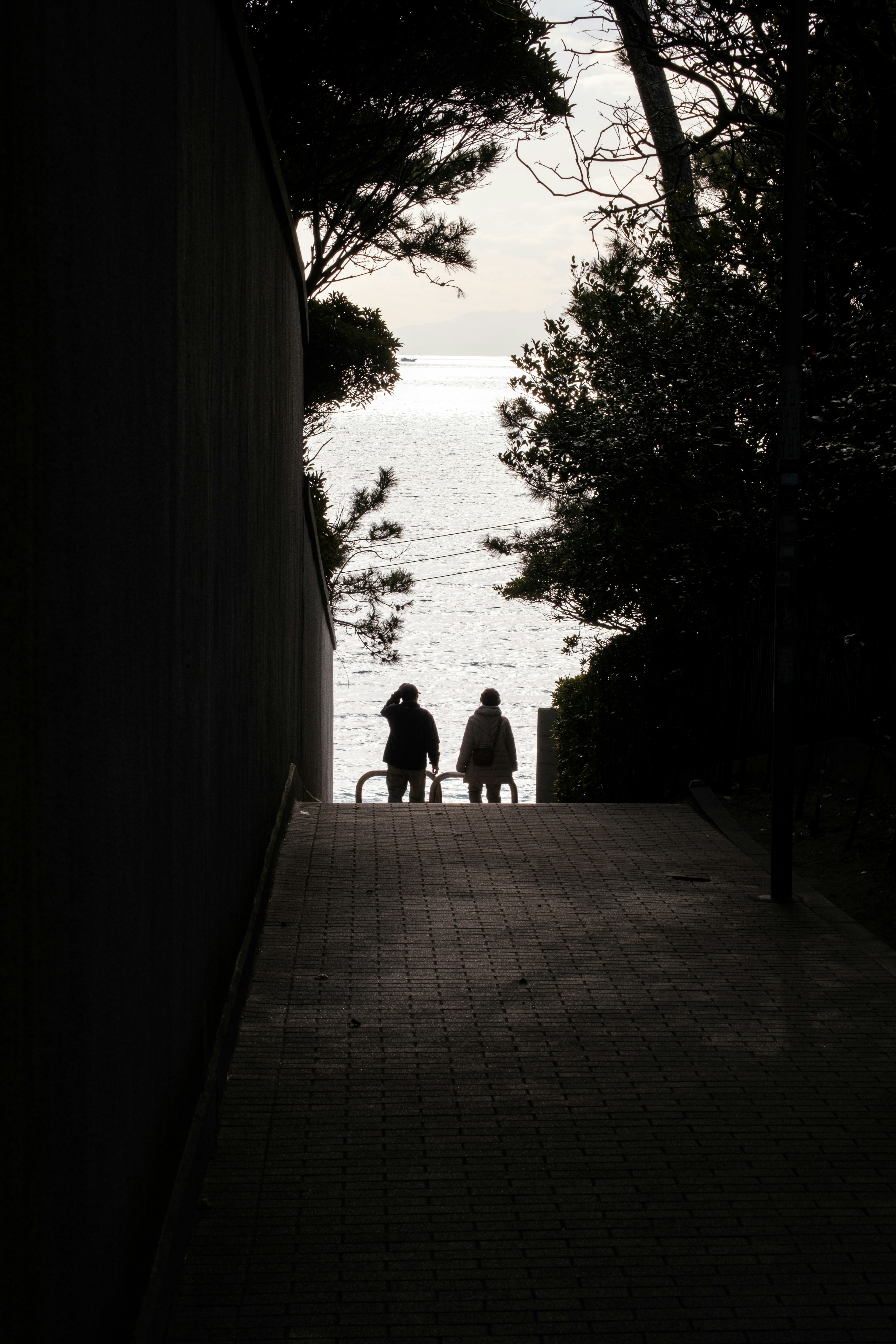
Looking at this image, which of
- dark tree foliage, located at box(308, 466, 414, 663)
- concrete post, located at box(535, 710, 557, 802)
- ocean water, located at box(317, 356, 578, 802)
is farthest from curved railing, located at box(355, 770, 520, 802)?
ocean water, located at box(317, 356, 578, 802)

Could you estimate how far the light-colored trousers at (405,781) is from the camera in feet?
41.6

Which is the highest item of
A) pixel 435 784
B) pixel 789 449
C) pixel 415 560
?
pixel 415 560

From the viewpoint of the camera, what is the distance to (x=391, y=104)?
1292cm

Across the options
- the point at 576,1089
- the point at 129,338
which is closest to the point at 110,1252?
the point at 129,338

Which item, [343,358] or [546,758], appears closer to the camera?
[343,358]

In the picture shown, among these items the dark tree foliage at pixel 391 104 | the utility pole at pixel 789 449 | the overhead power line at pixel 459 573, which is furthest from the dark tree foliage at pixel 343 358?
the overhead power line at pixel 459 573

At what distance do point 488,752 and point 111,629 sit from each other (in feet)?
37.5

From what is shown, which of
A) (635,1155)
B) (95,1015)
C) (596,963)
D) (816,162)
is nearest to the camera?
(95,1015)

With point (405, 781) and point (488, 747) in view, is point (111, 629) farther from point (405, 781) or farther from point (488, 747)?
point (488, 747)

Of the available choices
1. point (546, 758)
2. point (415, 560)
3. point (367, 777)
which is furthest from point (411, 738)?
point (415, 560)

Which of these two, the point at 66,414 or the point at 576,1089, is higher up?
the point at 66,414

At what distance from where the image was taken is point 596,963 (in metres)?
5.09

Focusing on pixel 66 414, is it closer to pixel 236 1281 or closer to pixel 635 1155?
pixel 236 1281

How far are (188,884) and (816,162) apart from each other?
7.23 meters
